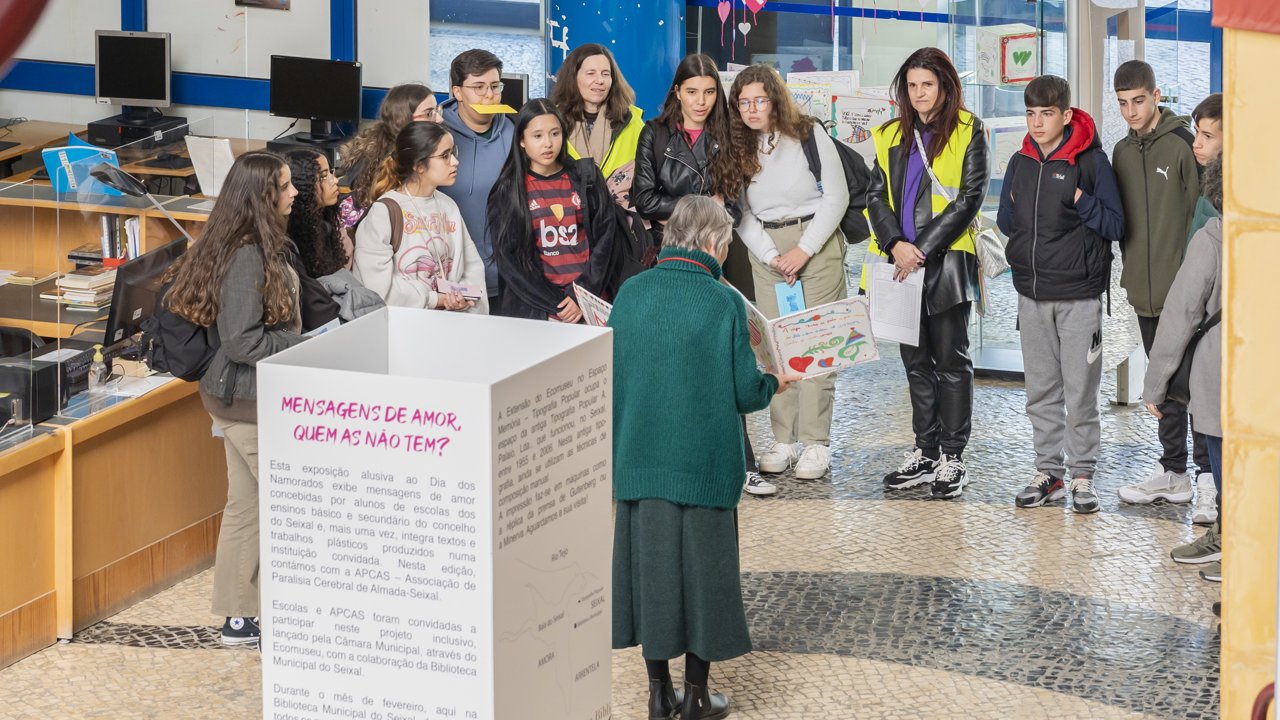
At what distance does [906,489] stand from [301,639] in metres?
3.97

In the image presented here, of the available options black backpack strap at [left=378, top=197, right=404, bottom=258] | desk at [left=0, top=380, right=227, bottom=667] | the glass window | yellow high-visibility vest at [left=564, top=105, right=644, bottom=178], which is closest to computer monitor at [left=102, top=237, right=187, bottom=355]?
desk at [left=0, top=380, right=227, bottom=667]

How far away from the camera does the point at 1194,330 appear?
462 centimetres

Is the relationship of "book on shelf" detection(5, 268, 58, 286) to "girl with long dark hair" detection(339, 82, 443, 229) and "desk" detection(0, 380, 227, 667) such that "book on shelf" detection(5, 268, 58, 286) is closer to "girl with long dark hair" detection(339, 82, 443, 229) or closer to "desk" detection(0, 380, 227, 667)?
"desk" detection(0, 380, 227, 667)

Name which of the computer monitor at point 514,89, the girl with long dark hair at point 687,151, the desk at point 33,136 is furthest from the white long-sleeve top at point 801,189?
the desk at point 33,136

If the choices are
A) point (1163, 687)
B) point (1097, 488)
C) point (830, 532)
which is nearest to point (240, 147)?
point (830, 532)

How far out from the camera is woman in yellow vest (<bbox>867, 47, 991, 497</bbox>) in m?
5.48

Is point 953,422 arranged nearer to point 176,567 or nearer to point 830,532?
point 830,532

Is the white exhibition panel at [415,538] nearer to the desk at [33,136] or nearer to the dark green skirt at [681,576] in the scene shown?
the dark green skirt at [681,576]

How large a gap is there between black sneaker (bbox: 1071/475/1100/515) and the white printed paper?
0.81 meters

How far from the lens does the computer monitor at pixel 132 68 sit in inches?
388

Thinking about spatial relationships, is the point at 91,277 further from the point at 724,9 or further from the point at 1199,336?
the point at 724,9

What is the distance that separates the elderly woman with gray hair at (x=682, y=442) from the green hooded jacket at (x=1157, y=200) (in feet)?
7.28

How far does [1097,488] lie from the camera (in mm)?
5797

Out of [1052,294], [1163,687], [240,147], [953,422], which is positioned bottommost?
[1163,687]
